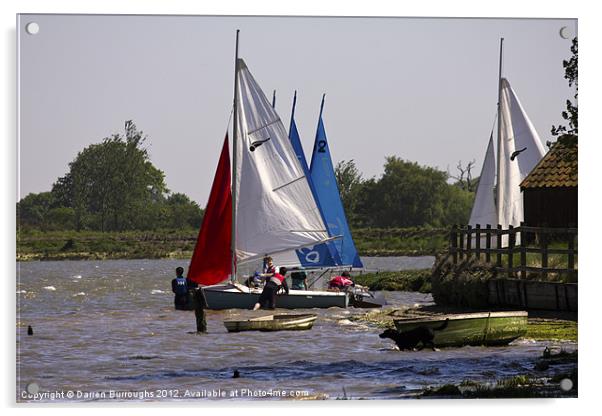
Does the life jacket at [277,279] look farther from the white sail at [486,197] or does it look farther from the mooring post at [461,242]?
the white sail at [486,197]

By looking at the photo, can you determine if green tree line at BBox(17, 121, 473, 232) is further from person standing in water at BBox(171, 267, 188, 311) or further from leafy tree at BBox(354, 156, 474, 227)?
person standing in water at BBox(171, 267, 188, 311)

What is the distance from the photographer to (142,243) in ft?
75.7

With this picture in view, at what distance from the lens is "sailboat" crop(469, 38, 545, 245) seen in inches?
796

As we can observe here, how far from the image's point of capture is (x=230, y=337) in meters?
23.5

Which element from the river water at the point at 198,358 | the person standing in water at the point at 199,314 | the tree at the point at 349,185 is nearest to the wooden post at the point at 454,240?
the tree at the point at 349,185

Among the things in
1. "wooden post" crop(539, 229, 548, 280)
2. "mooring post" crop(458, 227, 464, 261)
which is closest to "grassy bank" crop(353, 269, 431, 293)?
"mooring post" crop(458, 227, 464, 261)

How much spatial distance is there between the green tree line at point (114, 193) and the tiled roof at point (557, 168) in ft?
17.0

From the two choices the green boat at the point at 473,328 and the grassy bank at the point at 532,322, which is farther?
the green boat at the point at 473,328

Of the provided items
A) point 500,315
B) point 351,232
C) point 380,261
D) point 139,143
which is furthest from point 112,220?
point 380,261

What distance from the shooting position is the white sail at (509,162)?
2016 cm

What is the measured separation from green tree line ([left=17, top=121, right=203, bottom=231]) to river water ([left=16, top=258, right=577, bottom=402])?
832 millimetres

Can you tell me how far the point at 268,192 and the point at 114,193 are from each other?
19.0 ft

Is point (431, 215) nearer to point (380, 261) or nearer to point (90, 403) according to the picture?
point (380, 261)

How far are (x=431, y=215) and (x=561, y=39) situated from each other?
7525mm
